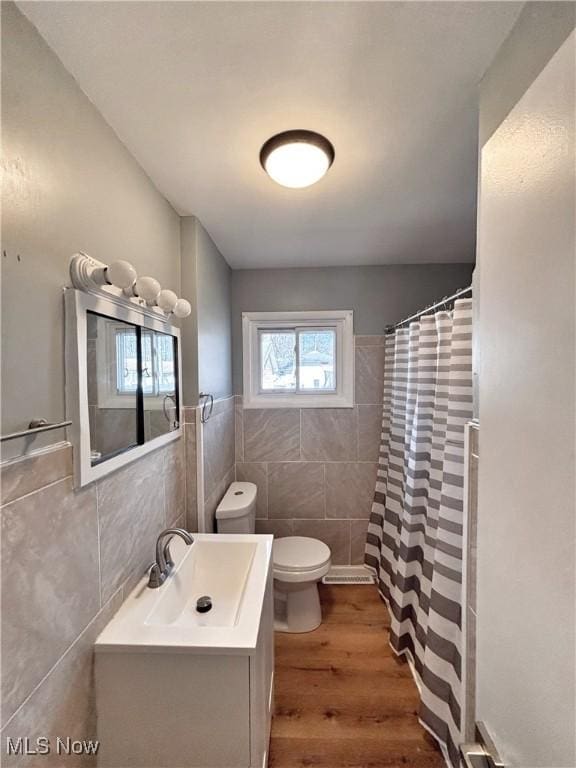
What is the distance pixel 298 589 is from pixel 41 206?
82.8 inches

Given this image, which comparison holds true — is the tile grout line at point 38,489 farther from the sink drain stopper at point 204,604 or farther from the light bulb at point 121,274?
the sink drain stopper at point 204,604

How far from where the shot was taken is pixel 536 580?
1.44 ft

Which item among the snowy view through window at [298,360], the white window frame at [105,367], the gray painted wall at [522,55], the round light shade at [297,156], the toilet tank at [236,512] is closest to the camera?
the gray painted wall at [522,55]

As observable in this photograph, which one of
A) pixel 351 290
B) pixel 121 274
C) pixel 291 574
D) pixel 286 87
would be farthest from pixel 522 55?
pixel 291 574

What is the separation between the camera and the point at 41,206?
0.76 meters

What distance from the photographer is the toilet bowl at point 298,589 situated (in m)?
1.86

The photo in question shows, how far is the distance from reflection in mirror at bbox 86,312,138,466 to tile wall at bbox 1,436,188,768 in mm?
105

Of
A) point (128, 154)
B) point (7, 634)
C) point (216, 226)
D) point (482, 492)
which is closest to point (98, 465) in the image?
point (7, 634)

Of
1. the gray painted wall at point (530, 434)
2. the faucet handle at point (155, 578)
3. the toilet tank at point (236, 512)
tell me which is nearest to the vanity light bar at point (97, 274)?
the gray painted wall at point (530, 434)

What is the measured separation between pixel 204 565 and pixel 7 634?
89cm

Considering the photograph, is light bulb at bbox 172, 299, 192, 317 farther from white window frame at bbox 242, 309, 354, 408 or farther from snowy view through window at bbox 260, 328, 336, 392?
snowy view through window at bbox 260, 328, 336, 392

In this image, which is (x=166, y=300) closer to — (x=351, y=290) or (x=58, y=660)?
(x=58, y=660)

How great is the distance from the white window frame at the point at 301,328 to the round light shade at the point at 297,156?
132 cm

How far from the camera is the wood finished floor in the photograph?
128cm
